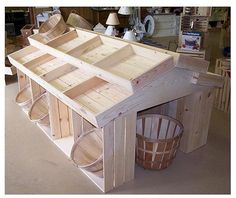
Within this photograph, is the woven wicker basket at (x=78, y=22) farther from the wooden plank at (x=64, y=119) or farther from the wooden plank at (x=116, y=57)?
the wooden plank at (x=116, y=57)

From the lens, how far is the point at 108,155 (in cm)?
203

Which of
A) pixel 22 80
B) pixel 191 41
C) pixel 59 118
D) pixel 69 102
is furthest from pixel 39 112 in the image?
pixel 191 41

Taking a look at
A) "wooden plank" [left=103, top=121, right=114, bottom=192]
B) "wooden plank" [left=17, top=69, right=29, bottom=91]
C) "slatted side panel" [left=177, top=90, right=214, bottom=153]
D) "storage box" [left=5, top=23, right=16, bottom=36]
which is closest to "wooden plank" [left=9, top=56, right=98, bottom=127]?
"wooden plank" [left=103, top=121, right=114, bottom=192]

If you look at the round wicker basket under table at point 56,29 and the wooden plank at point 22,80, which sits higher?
the round wicker basket under table at point 56,29

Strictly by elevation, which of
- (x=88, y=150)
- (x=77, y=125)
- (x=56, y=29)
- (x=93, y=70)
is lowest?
(x=88, y=150)

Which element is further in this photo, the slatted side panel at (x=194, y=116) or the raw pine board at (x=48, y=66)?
the raw pine board at (x=48, y=66)

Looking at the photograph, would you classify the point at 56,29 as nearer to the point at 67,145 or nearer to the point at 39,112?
the point at 39,112

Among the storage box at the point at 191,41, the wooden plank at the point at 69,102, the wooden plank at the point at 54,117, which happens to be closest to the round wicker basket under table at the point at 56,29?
the wooden plank at the point at 69,102

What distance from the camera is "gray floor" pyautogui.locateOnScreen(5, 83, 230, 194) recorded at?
221 centimetres

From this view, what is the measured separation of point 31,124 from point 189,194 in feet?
6.53

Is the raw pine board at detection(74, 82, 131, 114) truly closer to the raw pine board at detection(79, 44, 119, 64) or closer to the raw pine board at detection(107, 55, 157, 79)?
the raw pine board at detection(107, 55, 157, 79)

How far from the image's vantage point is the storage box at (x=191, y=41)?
4.13 metres

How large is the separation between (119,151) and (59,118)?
1004 mm

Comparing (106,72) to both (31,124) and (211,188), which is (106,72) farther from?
(31,124)
